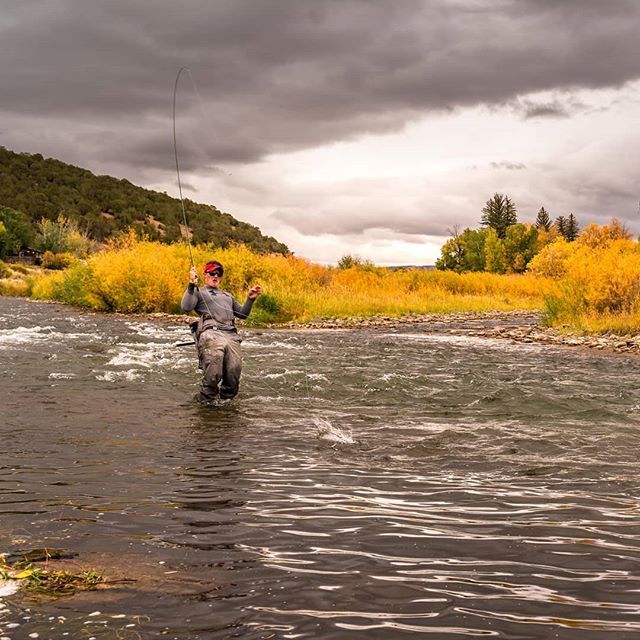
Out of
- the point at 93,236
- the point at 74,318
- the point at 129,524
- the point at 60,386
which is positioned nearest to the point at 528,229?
the point at 93,236

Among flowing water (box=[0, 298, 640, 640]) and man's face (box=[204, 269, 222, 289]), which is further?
man's face (box=[204, 269, 222, 289])

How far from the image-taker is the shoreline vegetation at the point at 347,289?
21.9 meters

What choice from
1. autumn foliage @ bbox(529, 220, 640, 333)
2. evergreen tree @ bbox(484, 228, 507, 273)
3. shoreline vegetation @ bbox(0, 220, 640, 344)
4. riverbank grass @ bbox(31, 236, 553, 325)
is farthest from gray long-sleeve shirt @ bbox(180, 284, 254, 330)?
evergreen tree @ bbox(484, 228, 507, 273)

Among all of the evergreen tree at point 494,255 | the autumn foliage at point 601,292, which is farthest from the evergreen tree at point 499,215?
the autumn foliage at point 601,292

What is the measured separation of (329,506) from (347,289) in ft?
90.7

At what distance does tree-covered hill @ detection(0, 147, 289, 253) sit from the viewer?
88375 millimetres

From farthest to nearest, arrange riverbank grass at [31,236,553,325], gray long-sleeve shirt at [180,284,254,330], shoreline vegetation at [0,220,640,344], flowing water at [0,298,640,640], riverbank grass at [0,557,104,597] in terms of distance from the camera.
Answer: riverbank grass at [31,236,553,325]
shoreline vegetation at [0,220,640,344]
gray long-sleeve shirt at [180,284,254,330]
riverbank grass at [0,557,104,597]
flowing water at [0,298,640,640]

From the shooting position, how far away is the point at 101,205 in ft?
326

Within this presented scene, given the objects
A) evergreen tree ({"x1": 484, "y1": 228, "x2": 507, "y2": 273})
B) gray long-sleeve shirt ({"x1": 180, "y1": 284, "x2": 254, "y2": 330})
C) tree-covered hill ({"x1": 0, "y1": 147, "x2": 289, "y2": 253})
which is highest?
tree-covered hill ({"x1": 0, "y1": 147, "x2": 289, "y2": 253})

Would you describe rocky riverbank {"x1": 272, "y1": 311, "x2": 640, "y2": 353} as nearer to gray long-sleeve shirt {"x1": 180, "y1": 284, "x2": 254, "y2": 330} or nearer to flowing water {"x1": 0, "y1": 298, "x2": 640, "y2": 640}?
flowing water {"x1": 0, "y1": 298, "x2": 640, "y2": 640}

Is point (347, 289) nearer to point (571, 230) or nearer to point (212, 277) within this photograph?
point (212, 277)

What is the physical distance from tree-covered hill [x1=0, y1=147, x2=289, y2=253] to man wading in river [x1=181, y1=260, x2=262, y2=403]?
74302 mm

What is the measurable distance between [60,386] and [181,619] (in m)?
8.64

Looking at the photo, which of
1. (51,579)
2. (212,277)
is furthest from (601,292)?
(51,579)
